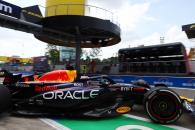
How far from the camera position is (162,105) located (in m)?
6.12

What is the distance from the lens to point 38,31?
891 inches

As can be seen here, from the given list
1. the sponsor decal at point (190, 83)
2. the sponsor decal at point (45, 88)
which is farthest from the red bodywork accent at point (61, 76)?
the sponsor decal at point (190, 83)

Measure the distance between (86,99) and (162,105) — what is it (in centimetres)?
172

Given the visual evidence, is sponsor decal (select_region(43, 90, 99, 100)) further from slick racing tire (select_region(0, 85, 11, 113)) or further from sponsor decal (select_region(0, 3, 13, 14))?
sponsor decal (select_region(0, 3, 13, 14))

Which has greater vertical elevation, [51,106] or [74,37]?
Result: [74,37]

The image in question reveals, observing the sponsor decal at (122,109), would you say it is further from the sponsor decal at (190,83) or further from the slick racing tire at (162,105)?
the sponsor decal at (190,83)

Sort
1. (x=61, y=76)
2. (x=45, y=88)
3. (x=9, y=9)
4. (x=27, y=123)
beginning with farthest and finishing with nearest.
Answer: (x=9, y=9), (x=61, y=76), (x=45, y=88), (x=27, y=123)

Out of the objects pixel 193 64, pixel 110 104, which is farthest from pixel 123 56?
pixel 110 104

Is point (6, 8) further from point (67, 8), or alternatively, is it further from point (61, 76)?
point (61, 76)

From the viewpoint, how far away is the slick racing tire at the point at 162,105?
19.8 ft

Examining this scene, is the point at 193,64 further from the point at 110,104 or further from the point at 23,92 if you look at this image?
the point at 23,92

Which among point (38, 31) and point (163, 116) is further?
point (38, 31)

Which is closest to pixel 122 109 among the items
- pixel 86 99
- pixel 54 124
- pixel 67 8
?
pixel 86 99

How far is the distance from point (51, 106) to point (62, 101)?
0.29 metres
